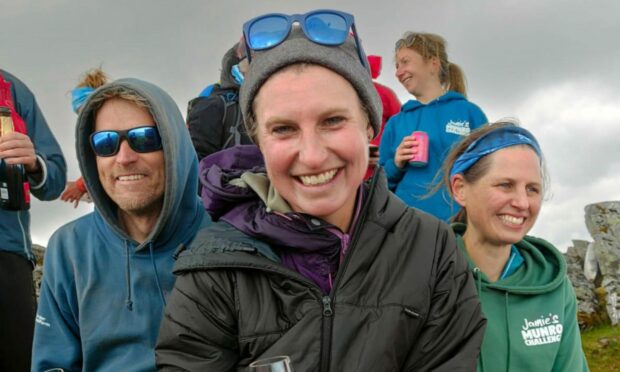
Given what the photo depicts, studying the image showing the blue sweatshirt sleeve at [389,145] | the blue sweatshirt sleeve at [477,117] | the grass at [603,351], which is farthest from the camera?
the grass at [603,351]

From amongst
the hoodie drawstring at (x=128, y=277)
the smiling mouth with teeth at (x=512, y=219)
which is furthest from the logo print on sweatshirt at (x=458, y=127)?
the hoodie drawstring at (x=128, y=277)

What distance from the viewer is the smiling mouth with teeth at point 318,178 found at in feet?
8.50

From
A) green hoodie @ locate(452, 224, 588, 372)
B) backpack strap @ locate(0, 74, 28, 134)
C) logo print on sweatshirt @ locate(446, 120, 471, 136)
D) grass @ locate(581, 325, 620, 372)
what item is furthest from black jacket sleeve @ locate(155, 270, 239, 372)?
grass @ locate(581, 325, 620, 372)

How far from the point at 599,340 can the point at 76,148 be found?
9.33m

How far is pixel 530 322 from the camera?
3.55m

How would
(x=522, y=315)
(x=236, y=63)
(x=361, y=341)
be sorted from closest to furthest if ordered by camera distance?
(x=361, y=341), (x=522, y=315), (x=236, y=63)

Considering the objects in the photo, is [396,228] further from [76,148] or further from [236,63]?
[236,63]

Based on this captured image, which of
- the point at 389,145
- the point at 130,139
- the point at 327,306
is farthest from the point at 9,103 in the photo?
the point at 327,306

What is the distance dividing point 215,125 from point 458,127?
94.0 inches

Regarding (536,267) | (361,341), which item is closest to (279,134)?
(361,341)

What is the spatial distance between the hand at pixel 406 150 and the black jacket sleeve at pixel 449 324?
9.44ft

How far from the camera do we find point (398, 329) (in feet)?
8.38

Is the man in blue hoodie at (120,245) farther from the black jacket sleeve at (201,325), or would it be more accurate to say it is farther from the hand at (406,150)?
the hand at (406,150)

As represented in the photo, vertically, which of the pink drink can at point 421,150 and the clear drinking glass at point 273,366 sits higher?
the pink drink can at point 421,150
